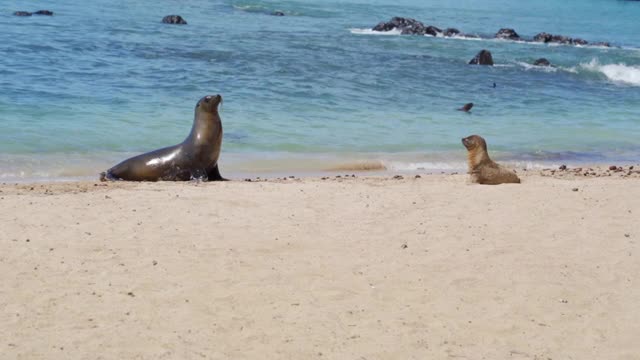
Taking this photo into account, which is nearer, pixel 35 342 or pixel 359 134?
pixel 35 342

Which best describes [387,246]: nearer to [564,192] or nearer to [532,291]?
[532,291]

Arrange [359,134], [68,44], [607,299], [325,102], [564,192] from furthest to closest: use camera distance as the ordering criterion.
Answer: [68,44] < [325,102] < [359,134] < [564,192] < [607,299]

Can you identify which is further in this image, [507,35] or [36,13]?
[507,35]

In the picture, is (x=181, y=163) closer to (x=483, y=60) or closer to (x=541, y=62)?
(x=483, y=60)

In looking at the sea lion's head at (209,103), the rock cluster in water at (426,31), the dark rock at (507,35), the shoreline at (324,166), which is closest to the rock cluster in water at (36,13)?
the rock cluster in water at (426,31)

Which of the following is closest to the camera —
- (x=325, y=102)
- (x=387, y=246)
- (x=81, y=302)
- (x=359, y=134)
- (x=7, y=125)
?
(x=81, y=302)

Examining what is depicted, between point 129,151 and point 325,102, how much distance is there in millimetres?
4997

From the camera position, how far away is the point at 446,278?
5.89 meters

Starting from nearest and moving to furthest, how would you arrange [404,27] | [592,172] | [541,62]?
[592,172] < [541,62] < [404,27]

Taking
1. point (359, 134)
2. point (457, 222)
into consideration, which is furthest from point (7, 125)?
point (457, 222)

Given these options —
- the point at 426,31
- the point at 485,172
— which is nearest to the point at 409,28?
the point at 426,31

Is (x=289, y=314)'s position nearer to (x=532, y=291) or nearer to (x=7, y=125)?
(x=532, y=291)

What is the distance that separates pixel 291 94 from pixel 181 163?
674 cm

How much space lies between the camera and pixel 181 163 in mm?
9367
